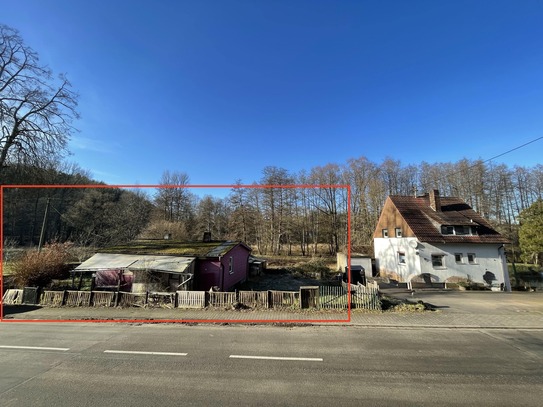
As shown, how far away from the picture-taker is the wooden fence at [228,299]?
47.2 ft

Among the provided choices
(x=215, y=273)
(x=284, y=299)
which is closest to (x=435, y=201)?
(x=284, y=299)

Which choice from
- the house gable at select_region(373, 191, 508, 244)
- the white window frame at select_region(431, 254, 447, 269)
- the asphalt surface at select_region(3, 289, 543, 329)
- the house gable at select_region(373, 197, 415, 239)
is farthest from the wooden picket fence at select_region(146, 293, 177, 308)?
the white window frame at select_region(431, 254, 447, 269)

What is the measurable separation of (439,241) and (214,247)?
20.9m

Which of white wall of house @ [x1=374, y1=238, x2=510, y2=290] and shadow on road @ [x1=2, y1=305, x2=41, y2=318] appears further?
white wall of house @ [x1=374, y1=238, x2=510, y2=290]

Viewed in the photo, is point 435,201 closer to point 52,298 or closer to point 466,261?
point 466,261

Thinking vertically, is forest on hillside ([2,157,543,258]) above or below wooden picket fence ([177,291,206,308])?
above

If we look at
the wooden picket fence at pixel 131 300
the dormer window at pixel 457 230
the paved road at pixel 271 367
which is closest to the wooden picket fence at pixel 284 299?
the paved road at pixel 271 367

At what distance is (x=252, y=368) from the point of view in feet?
24.9

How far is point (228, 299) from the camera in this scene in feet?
48.5

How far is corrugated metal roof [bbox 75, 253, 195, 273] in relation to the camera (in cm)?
1722

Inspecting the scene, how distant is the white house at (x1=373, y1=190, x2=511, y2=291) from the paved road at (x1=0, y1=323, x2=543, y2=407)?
633 inches

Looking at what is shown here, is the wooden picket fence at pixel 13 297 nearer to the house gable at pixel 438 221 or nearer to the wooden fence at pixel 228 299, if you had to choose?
the wooden fence at pixel 228 299

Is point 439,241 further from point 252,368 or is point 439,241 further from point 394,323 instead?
point 252,368

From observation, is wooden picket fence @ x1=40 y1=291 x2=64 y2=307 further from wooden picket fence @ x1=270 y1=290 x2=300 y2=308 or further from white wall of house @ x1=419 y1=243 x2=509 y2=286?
white wall of house @ x1=419 y1=243 x2=509 y2=286
